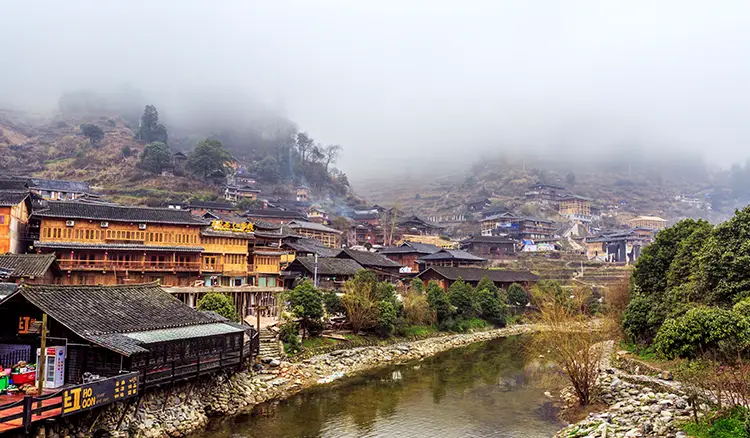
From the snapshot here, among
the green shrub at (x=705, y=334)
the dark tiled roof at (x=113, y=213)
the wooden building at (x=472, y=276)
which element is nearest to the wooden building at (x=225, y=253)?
the dark tiled roof at (x=113, y=213)

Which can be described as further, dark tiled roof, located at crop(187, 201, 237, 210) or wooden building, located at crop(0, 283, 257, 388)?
dark tiled roof, located at crop(187, 201, 237, 210)

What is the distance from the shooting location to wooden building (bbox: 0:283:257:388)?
21391 millimetres

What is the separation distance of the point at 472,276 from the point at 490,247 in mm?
31513

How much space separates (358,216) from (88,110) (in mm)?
118813

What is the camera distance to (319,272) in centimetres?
5497

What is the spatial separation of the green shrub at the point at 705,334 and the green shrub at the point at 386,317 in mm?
22081

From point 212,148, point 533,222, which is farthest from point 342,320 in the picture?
point 533,222

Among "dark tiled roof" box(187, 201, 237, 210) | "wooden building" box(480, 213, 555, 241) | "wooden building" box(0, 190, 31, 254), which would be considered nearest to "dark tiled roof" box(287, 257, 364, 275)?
"wooden building" box(0, 190, 31, 254)

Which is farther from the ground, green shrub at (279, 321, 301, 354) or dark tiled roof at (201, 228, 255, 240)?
dark tiled roof at (201, 228, 255, 240)

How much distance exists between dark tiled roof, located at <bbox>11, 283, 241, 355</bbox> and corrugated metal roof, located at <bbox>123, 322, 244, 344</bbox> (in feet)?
0.94

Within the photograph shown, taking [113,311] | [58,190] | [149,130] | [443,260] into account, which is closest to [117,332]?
[113,311]

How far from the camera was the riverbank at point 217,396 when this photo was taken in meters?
20.1

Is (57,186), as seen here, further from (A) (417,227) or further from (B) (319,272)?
(A) (417,227)

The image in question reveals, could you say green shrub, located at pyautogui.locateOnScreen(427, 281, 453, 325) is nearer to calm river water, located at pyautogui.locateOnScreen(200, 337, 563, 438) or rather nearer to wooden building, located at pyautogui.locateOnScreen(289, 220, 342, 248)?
calm river water, located at pyautogui.locateOnScreen(200, 337, 563, 438)
